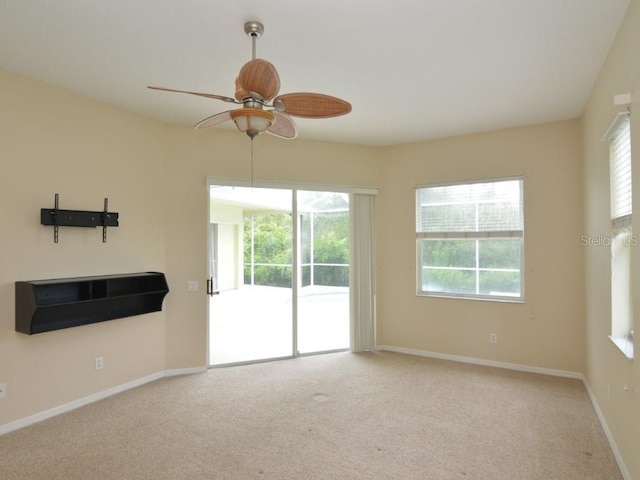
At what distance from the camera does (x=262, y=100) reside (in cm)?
221

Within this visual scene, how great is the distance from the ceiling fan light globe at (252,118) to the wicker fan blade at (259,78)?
105 mm

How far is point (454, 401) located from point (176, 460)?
2.41 meters

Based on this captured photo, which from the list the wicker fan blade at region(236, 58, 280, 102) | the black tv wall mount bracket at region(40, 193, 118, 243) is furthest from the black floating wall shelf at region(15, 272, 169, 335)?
the wicker fan blade at region(236, 58, 280, 102)

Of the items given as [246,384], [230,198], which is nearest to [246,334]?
[246,384]

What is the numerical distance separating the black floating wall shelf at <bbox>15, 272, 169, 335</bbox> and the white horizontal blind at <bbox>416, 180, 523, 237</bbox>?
3292 mm

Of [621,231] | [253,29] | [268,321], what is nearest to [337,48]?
[253,29]

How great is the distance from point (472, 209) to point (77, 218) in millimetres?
4228

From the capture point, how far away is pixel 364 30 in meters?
2.47

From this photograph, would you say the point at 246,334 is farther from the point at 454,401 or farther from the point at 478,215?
the point at 478,215

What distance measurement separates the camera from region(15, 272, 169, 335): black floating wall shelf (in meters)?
3.06

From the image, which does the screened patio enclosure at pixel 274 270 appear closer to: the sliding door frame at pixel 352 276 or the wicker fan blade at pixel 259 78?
the sliding door frame at pixel 352 276

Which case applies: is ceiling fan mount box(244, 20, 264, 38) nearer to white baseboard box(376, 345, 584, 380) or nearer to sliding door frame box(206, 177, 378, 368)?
sliding door frame box(206, 177, 378, 368)

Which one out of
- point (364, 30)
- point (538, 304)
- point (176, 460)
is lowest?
point (176, 460)

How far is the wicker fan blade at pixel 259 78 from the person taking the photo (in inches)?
79.0
